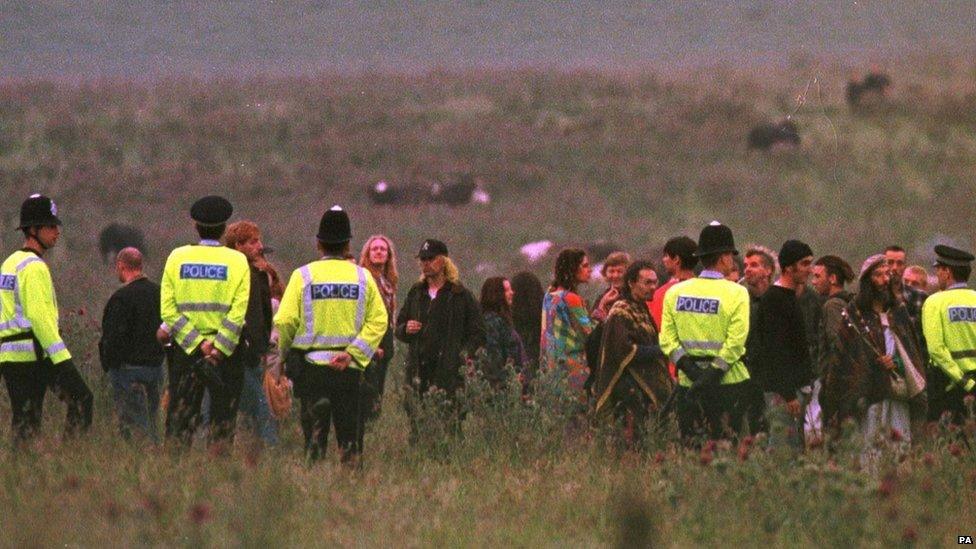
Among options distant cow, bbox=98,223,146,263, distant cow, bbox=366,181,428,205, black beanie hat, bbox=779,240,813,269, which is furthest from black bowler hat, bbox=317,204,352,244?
distant cow, bbox=366,181,428,205

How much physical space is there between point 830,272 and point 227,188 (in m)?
43.9

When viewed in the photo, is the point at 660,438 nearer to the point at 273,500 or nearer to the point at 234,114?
the point at 273,500

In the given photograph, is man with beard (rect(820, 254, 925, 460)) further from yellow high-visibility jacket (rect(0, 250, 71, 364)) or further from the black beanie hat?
yellow high-visibility jacket (rect(0, 250, 71, 364))

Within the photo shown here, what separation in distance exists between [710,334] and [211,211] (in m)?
3.10

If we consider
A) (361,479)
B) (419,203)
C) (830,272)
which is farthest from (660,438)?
(419,203)

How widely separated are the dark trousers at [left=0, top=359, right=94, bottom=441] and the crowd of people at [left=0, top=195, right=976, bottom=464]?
0.01 meters

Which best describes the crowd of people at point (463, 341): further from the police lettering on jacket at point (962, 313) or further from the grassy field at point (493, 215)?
the grassy field at point (493, 215)

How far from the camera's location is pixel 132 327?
42.8 feet

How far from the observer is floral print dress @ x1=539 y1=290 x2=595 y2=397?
536 inches

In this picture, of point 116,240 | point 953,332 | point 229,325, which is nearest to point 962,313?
point 953,332

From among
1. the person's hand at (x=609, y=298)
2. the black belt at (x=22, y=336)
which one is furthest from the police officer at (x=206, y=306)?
the person's hand at (x=609, y=298)

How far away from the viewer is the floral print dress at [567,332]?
13.6 metres

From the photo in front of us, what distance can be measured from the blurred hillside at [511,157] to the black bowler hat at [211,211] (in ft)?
86.0

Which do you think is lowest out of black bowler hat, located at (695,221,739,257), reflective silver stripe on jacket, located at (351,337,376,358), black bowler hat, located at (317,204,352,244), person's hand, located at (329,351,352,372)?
person's hand, located at (329,351,352,372)
